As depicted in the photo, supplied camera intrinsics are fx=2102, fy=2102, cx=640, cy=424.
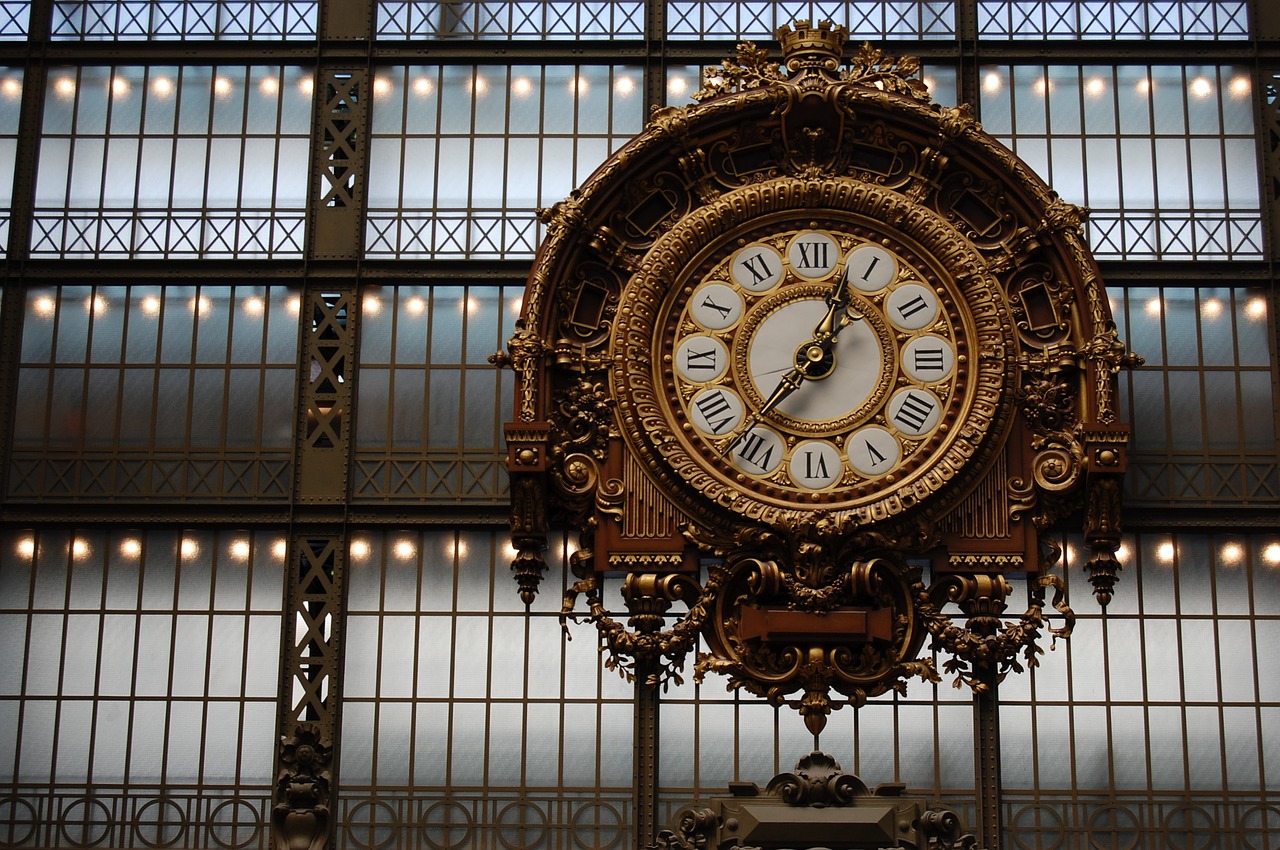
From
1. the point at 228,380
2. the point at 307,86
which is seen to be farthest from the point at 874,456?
the point at 307,86

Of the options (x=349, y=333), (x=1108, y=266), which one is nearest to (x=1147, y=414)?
(x=1108, y=266)

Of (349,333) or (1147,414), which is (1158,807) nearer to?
(1147,414)

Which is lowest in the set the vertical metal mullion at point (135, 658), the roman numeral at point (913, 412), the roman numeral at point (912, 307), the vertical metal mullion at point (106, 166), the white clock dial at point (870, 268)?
the vertical metal mullion at point (135, 658)

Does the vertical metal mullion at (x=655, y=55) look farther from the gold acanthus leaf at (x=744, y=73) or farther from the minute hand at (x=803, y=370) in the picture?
the minute hand at (x=803, y=370)

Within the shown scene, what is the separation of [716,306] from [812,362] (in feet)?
4.38

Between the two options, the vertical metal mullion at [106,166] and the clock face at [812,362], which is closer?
the clock face at [812,362]

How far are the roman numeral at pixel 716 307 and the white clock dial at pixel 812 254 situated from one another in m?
0.91

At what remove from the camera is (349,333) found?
25.5 m

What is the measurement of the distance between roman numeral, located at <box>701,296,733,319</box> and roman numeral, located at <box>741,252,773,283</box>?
1.62 feet

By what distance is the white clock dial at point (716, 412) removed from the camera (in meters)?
24.0

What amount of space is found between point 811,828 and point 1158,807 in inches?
192

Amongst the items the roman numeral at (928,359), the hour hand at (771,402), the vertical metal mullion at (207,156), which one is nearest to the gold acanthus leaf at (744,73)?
the hour hand at (771,402)

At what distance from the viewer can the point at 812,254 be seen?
963 inches

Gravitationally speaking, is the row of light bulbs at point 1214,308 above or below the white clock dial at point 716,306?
above
